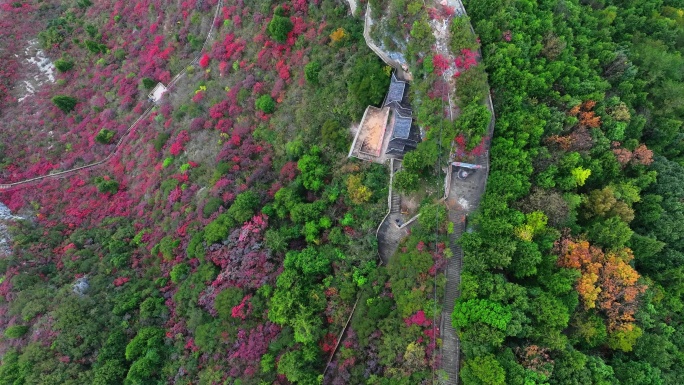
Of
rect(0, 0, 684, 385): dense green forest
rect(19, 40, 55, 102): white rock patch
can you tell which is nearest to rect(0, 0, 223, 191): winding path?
rect(0, 0, 684, 385): dense green forest

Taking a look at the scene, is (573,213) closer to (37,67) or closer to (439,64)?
(439,64)

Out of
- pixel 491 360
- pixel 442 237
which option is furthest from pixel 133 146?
pixel 491 360

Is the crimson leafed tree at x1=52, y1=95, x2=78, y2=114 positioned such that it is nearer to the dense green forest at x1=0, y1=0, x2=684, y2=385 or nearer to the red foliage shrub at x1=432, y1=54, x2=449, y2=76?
the dense green forest at x1=0, y1=0, x2=684, y2=385

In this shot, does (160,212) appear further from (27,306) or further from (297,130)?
(297,130)

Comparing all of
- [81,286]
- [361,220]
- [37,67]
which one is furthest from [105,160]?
[361,220]

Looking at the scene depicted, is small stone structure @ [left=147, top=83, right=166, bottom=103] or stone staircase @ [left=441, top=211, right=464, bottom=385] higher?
small stone structure @ [left=147, top=83, right=166, bottom=103]

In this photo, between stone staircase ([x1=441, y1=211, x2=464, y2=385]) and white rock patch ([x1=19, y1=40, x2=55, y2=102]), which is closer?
stone staircase ([x1=441, y1=211, x2=464, y2=385])
